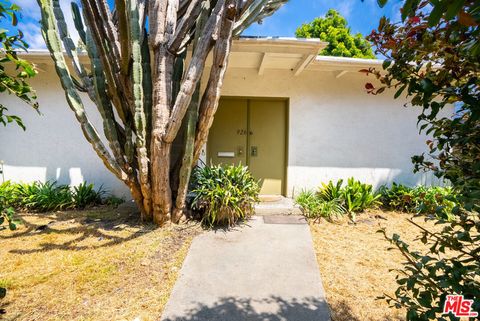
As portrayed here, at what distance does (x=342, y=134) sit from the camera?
5.63 metres

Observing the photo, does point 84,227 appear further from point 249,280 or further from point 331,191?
point 331,191

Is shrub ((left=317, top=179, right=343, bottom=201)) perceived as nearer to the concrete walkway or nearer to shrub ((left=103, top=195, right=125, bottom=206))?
the concrete walkway

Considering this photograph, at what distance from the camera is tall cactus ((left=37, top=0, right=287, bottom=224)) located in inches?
119

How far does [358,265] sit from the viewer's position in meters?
2.86

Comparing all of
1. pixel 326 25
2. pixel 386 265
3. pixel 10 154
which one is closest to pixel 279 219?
pixel 386 265

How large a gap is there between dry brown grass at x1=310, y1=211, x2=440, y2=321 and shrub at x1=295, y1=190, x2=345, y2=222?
205 mm

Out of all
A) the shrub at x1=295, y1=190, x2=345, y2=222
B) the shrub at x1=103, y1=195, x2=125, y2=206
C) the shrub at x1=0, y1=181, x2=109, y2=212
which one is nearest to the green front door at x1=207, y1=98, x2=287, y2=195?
the shrub at x1=295, y1=190, x2=345, y2=222

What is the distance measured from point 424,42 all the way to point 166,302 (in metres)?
2.66

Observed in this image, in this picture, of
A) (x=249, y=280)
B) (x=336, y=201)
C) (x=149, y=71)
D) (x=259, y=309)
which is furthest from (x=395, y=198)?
(x=149, y=71)

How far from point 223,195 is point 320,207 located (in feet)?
6.58

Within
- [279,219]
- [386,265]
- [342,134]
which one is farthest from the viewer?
[342,134]

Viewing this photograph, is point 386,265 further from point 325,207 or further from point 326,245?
point 325,207

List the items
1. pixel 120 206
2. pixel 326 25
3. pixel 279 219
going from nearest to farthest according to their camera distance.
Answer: pixel 279 219 → pixel 120 206 → pixel 326 25

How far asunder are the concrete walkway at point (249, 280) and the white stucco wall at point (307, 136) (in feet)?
8.14
